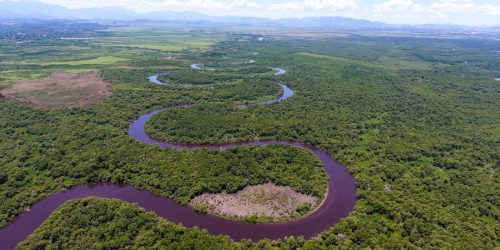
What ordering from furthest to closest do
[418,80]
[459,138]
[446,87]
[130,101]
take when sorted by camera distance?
[418,80] → [446,87] → [130,101] → [459,138]

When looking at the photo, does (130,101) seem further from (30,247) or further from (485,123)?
(485,123)

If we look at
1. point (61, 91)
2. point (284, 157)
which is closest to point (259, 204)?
point (284, 157)

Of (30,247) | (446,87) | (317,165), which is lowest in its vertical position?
(30,247)

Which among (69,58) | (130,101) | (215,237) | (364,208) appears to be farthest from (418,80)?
(69,58)

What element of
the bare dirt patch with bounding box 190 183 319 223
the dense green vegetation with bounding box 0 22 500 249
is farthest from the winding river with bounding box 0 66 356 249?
the dense green vegetation with bounding box 0 22 500 249

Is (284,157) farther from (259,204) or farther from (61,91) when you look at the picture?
(61,91)

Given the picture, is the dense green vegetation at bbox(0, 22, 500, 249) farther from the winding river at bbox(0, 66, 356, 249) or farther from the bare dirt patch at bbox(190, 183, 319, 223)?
the bare dirt patch at bbox(190, 183, 319, 223)

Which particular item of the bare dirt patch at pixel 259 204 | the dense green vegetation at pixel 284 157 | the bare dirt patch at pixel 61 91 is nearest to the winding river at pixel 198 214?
the bare dirt patch at pixel 259 204
